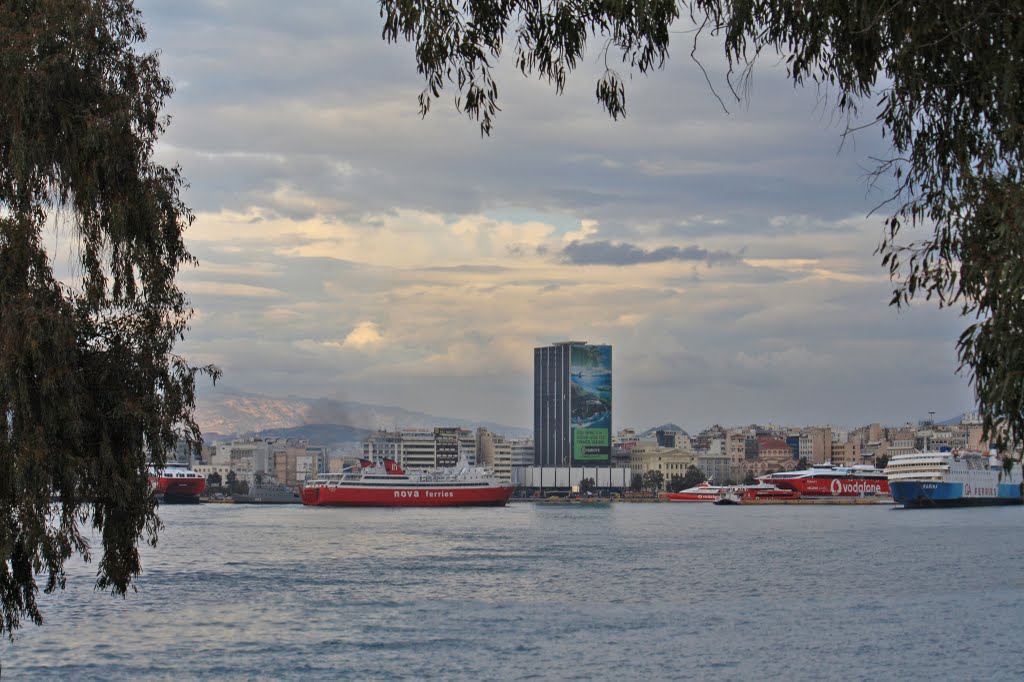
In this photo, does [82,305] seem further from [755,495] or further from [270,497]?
[270,497]

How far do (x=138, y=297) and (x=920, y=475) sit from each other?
11431 centimetres

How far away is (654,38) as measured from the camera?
8844 millimetres

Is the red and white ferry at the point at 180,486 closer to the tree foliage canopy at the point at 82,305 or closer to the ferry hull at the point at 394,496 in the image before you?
the ferry hull at the point at 394,496

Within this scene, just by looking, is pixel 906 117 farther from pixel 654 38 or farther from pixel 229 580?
pixel 229 580

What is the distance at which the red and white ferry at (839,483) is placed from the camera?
5507 inches

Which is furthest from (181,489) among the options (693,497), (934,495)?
(934,495)

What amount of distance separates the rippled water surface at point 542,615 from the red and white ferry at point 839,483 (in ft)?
280

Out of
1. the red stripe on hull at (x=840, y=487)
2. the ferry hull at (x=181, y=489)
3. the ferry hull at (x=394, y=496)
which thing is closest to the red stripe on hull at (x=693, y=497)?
the red stripe on hull at (x=840, y=487)

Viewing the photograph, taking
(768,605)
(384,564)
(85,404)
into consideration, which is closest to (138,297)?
(85,404)

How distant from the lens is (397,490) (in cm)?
11500

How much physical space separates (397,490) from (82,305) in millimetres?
103636

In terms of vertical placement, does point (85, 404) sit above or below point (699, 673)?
above

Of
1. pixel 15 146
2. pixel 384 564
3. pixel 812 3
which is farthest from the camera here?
pixel 384 564

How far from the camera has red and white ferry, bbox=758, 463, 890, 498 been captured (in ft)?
459
